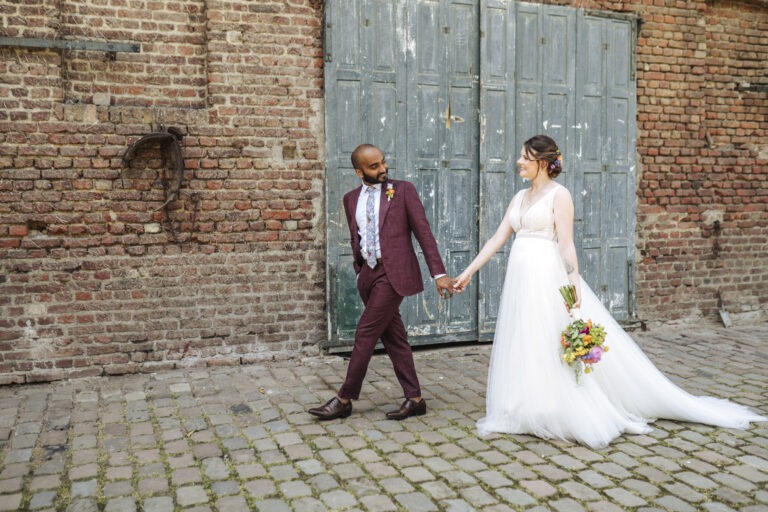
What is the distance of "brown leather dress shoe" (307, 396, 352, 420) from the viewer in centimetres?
448

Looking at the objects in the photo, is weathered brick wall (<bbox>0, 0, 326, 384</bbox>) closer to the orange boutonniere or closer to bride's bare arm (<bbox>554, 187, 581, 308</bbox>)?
the orange boutonniere

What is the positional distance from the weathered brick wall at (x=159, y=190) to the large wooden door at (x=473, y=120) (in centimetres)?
30

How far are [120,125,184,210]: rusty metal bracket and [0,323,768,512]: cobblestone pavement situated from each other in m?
1.57

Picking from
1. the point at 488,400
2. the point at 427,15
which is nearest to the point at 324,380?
the point at 488,400

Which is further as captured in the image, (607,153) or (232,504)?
(607,153)

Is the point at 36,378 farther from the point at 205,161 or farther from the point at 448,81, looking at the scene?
the point at 448,81

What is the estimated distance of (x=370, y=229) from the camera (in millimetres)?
4441

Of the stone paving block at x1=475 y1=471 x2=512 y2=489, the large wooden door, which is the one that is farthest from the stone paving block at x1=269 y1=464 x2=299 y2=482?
the large wooden door

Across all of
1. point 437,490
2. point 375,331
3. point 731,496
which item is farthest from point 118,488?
point 731,496

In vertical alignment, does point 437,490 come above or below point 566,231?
below

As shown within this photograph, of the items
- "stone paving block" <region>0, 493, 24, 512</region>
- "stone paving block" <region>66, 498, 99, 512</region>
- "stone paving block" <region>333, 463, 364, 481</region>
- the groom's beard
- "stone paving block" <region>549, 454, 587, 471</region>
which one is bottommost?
"stone paving block" <region>0, 493, 24, 512</region>

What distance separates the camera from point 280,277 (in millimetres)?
6051

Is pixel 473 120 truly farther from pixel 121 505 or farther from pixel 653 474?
pixel 121 505

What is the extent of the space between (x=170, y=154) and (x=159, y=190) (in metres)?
0.32
